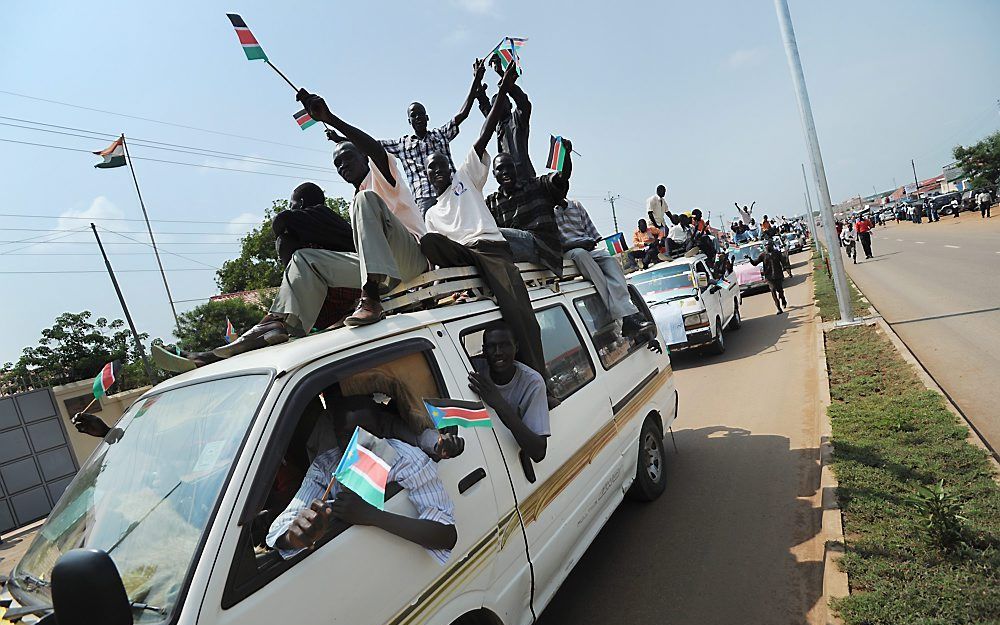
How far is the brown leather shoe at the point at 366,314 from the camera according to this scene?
105 inches

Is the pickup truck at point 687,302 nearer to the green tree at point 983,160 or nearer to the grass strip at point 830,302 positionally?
the grass strip at point 830,302

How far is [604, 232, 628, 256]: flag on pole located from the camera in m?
5.60

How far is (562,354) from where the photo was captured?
3906mm

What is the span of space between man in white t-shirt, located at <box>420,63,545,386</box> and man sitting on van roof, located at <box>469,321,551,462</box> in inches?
6.3

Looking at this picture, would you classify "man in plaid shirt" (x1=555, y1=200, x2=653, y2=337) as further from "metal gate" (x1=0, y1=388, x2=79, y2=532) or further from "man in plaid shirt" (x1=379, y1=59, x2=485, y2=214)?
"metal gate" (x1=0, y1=388, x2=79, y2=532)

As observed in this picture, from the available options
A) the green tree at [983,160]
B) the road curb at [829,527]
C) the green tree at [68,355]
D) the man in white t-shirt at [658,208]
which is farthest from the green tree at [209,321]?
the green tree at [983,160]

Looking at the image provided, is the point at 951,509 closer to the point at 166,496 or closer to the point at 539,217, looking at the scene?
the point at 539,217

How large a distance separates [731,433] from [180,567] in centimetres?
589

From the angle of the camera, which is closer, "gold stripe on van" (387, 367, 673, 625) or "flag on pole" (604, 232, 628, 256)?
"gold stripe on van" (387, 367, 673, 625)

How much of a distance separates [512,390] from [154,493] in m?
1.72

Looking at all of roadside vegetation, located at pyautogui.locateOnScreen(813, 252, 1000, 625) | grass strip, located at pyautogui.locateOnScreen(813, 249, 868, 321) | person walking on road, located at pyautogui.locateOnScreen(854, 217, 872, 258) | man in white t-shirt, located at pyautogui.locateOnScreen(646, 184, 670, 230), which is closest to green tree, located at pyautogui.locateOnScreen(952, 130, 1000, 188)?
person walking on road, located at pyautogui.locateOnScreen(854, 217, 872, 258)

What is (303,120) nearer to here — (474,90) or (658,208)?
(474,90)

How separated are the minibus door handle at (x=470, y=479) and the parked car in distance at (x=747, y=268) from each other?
1836cm

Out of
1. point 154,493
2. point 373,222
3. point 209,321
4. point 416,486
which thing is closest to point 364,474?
point 416,486
